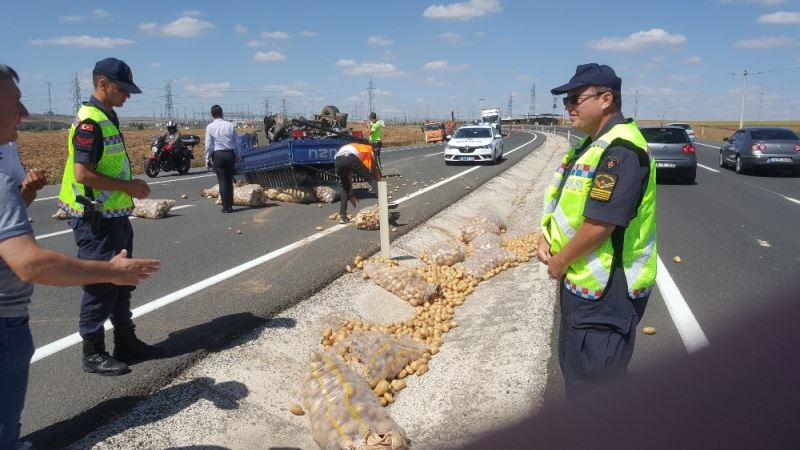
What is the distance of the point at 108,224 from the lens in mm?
4047

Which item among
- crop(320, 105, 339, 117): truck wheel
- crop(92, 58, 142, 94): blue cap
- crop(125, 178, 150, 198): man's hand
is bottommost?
crop(125, 178, 150, 198): man's hand

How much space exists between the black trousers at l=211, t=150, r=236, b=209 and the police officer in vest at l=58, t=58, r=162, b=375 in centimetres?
675

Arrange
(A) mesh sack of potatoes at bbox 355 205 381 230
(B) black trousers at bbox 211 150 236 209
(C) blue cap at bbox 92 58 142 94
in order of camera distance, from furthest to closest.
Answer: (B) black trousers at bbox 211 150 236 209, (A) mesh sack of potatoes at bbox 355 205 381 230, (C) blue cap at bbox 92 58 142 94

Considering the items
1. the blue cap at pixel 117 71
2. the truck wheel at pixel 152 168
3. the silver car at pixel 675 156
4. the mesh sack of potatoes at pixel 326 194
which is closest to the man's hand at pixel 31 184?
the blue cap at pixel 117 71

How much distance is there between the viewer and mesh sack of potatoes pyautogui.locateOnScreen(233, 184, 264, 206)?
1143cm

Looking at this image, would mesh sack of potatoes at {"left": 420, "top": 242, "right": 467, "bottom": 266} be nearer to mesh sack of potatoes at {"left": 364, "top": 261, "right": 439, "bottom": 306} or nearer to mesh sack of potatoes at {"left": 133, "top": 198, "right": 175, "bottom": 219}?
→ mesh sack of potatoes at {"left": 364, "top": 261, "right": 439, "bottom": 306}

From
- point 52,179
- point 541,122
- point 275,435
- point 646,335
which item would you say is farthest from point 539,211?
point 541,122

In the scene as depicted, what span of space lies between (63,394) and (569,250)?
3359mm

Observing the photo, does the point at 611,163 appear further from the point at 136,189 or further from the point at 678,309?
the point at 678,309

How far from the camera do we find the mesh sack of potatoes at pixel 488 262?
7383 millimetres

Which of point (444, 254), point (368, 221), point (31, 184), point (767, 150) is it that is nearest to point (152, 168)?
point (368, 221)

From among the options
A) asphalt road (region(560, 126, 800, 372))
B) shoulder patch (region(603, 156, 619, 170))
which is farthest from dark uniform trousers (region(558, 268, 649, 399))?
shoulder patch (region(603, 156, 619, 170))

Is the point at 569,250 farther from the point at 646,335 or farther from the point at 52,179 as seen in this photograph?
the point at 52,179

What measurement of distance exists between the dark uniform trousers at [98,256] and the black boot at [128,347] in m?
0.19
